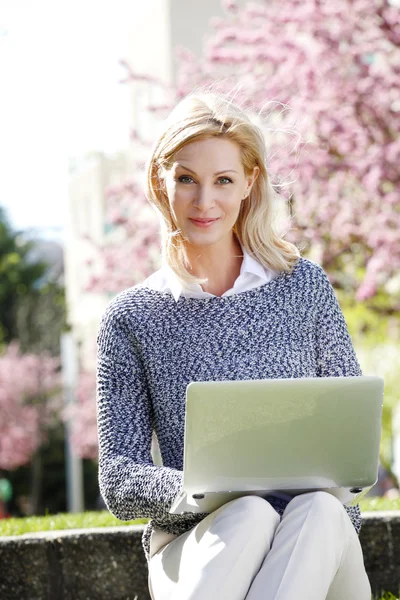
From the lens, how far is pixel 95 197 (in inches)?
1307

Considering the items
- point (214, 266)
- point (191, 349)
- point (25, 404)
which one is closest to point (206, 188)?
point (214, 266)

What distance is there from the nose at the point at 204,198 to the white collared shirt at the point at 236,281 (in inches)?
9.7

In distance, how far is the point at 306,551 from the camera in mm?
2492

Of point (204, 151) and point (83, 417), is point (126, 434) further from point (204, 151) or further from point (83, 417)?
point (83, 417)

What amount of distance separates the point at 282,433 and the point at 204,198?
880mm

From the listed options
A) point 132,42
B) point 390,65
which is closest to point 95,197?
point 132,42

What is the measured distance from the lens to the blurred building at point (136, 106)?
2831 centimetres

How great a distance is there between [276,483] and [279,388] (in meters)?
0.31

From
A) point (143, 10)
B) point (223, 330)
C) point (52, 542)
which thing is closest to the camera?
point (223, 330)

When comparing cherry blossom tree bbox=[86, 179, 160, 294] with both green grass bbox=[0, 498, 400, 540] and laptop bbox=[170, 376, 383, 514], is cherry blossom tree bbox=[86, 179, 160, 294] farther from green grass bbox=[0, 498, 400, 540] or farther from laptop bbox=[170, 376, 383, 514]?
laptop bbox=[170, 376, 383, 514]

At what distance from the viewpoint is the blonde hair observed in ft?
10.3

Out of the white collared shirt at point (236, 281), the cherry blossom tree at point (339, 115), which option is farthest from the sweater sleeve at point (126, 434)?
the cherry blossom tree at point (339, 115)

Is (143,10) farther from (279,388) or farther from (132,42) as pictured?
(279,388)

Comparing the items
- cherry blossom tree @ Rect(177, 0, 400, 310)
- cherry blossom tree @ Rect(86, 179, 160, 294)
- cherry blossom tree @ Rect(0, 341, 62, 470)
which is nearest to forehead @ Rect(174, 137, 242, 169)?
cherry blossom tree @ Rect(177, 0, 400, 310)
